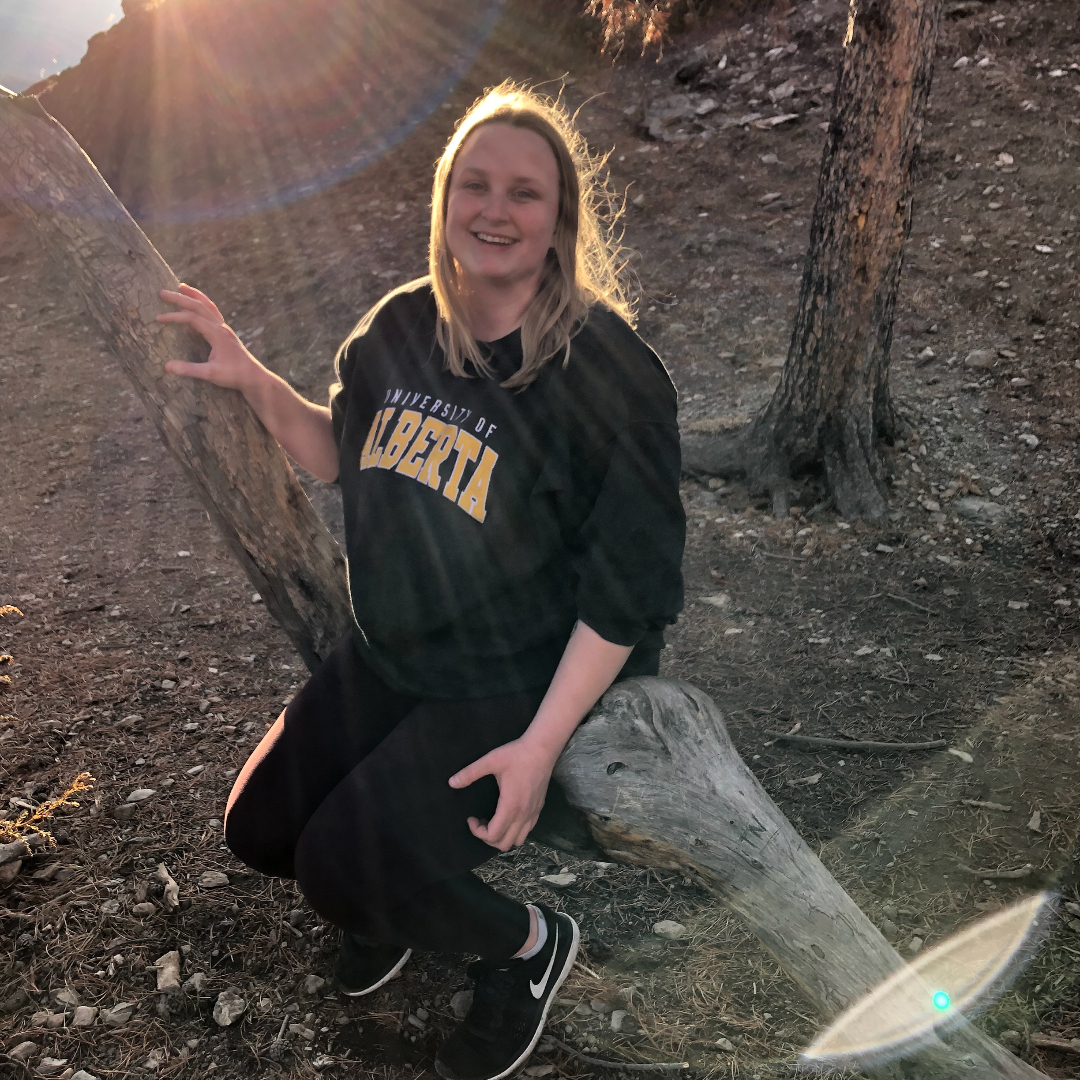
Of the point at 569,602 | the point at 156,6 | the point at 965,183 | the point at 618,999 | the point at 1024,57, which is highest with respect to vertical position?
the point at 156,6

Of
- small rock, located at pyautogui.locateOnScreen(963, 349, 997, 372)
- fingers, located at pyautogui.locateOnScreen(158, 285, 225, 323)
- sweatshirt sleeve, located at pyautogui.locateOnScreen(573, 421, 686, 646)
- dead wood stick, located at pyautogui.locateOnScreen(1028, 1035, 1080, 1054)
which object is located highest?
fingers, located at pyautogui.locateOnScreen(158, 285, 225, 323)

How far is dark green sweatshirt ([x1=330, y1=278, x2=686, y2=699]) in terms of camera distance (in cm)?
167

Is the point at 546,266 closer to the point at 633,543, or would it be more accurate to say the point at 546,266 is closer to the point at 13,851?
the point at 633,543

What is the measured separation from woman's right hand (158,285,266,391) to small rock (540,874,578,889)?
1.58 metres

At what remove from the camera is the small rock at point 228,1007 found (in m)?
1.93

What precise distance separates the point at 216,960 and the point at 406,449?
1.35 metres

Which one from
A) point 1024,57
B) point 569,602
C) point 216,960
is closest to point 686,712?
point 569,602

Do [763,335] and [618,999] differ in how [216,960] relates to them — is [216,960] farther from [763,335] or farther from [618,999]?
[763,335]

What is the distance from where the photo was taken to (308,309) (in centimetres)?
713

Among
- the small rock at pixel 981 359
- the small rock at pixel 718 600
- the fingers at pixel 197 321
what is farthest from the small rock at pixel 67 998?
the small rock at pixel 981 359

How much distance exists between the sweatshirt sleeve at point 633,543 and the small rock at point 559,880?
1048mm

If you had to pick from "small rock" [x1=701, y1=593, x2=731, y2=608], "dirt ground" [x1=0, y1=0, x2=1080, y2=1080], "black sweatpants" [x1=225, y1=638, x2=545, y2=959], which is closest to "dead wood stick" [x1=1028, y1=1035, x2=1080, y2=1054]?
"dirt ground" [x1=0, y1=0, x2=1080, y2=1080]

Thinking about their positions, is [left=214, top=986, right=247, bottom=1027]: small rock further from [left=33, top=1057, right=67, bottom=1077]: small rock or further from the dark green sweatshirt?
the dark green sweatshirt

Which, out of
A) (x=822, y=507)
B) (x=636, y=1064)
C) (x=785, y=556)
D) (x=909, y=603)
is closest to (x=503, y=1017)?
(x=636, y=1064)
